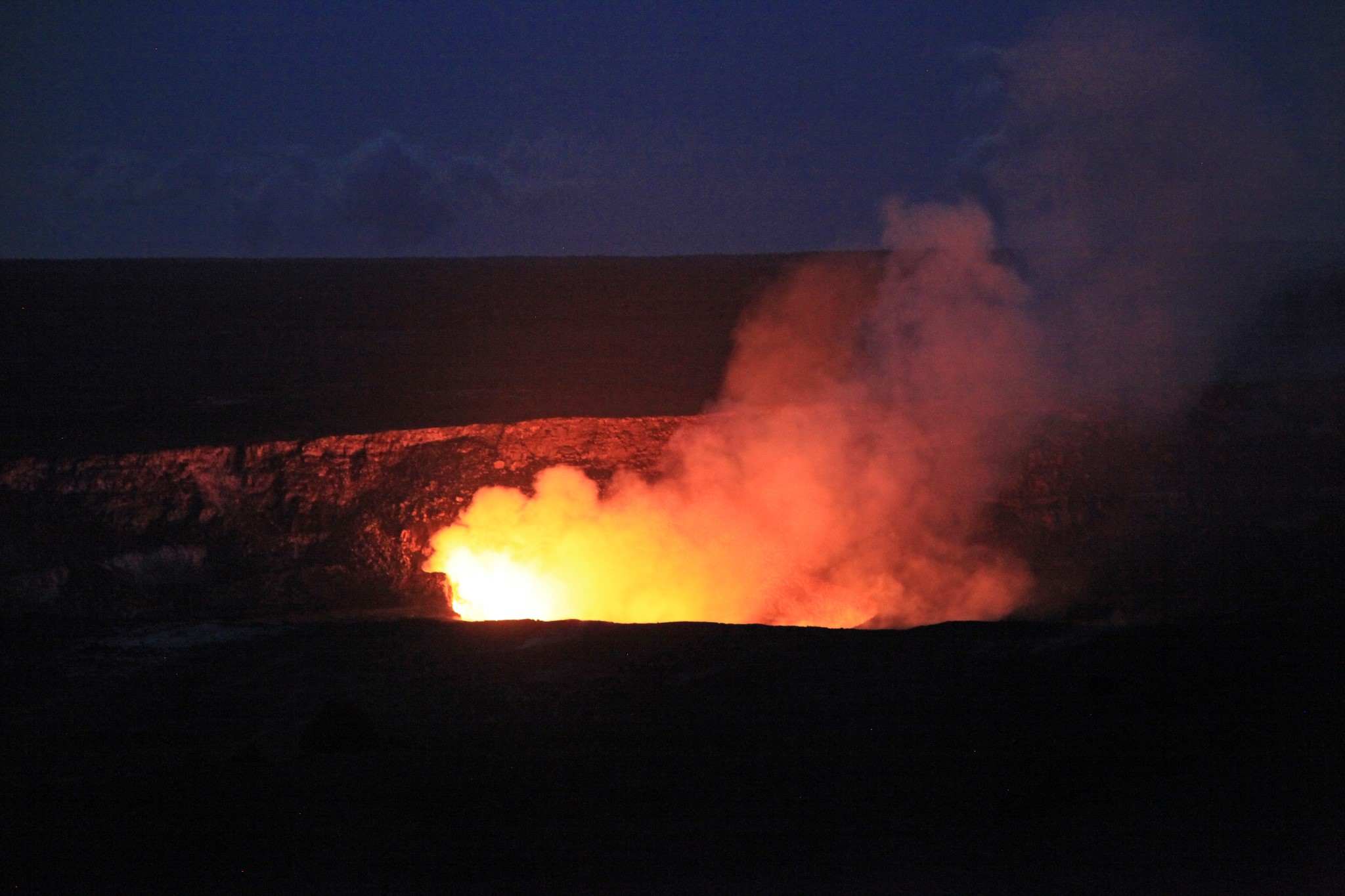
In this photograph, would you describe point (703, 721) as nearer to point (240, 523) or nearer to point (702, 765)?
point (702, 765)

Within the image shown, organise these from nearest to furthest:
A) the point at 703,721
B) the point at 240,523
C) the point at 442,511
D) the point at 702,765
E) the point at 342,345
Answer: the point at 702,765 < the point at 703,721 < the point at 240,523 < the point at 442,511 < the point at 342,345

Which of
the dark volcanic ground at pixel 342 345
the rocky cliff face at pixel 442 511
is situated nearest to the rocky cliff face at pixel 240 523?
the rocky cliff face at pixel 442 511

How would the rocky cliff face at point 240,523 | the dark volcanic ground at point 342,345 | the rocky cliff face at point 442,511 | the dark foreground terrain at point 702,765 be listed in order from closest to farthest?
the dark foreground terrain at point 702,765 → the rocky cliff face at point 442,511 → the rocky cliff face at point 240,523 → the dark volcanic ground at point 342,345

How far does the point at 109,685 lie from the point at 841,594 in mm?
6143

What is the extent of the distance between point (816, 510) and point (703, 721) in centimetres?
498

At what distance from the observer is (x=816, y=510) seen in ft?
34.9

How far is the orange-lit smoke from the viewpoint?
999cm

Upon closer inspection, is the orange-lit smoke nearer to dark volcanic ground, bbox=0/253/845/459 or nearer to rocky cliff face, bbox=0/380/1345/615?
rocky cliff face, bbox=0/380/1345/615

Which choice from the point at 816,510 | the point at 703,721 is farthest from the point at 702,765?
the point at 816,510

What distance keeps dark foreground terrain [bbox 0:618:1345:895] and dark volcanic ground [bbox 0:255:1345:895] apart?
0.06 ft

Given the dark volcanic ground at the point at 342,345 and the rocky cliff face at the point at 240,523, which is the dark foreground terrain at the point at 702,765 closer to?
the rocky cliff face at the point at 240,523

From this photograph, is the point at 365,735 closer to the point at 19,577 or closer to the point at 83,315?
the point at 19,577

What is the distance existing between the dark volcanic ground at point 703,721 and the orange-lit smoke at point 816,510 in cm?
76

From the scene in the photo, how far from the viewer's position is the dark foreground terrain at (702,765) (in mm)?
4504
